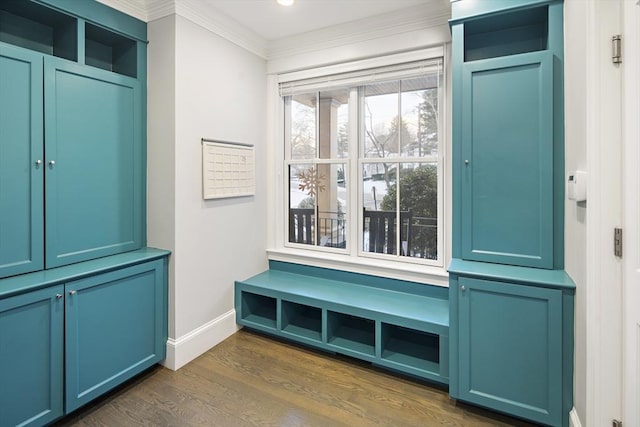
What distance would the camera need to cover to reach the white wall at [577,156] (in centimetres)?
161

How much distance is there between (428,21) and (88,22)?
2.43 meters

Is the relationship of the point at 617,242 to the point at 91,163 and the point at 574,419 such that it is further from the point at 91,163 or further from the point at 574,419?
the point at 91,163

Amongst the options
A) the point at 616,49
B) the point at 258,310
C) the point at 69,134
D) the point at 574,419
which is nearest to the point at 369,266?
the point at 258,310

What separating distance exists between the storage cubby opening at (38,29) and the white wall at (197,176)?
51cm

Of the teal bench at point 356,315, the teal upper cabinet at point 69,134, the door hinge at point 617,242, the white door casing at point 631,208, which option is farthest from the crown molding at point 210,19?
the door hinge at point 617,242

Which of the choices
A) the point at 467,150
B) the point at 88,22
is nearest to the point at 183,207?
the point at 88,22

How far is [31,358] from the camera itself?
1.80m

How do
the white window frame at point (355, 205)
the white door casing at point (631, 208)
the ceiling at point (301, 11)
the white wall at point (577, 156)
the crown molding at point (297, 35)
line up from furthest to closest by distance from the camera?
1. the white window frame at point (355, 205)
2. the ceiling at point (301, 11)
3. the crown molding at point (297, 35)
4. the white wall at point (577, 156)
5. the white door casing at point (631, 208)

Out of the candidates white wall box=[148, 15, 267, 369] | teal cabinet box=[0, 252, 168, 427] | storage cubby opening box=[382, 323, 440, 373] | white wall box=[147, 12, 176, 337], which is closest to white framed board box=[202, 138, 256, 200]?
white wall box=[148, 15, 267, 369]

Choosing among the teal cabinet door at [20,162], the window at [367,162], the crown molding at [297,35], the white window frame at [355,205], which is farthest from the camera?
the window at [367,162]

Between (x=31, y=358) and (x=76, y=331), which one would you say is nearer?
(x=31, y=358)

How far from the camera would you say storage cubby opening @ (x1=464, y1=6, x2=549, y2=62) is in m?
2.12

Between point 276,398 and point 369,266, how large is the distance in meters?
1.30

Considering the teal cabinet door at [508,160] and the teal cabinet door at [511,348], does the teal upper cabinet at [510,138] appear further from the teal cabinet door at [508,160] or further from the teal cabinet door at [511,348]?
the teal cabinet door at [511,348]
